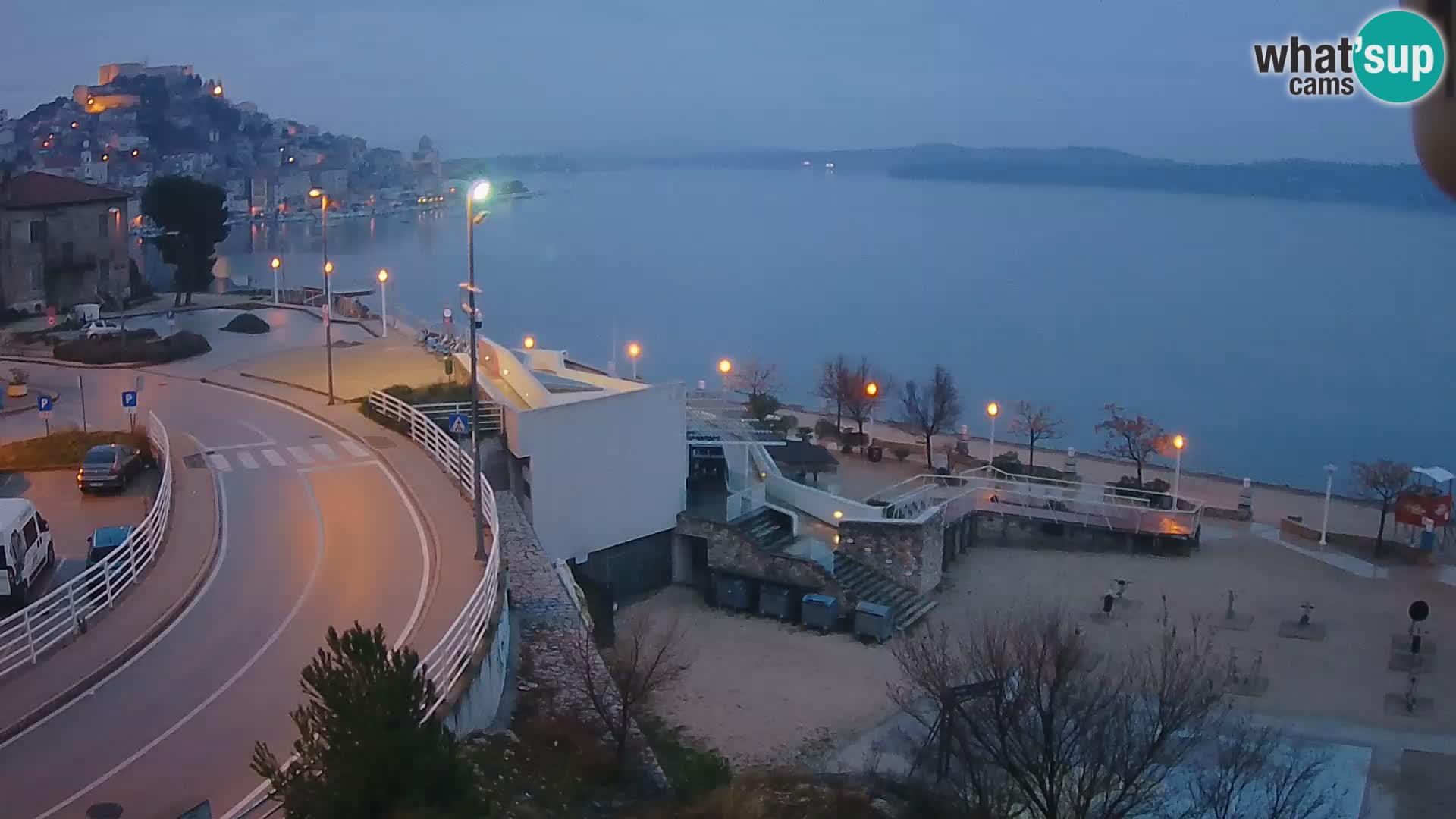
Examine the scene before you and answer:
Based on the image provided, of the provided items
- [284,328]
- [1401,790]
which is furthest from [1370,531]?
[284,328]

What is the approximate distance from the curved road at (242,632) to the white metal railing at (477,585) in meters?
0.88

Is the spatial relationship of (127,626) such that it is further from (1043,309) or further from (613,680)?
(1043,309)

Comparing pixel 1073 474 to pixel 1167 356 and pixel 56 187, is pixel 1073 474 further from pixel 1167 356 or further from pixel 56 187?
pixel 1167 356

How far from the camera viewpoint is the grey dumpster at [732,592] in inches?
850

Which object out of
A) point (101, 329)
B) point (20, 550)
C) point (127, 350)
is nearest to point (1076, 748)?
point (20, 550)

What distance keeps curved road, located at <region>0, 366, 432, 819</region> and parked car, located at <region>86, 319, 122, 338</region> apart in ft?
42.3

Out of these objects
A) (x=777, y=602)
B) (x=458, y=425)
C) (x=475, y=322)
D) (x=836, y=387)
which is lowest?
(x=777, y=602)

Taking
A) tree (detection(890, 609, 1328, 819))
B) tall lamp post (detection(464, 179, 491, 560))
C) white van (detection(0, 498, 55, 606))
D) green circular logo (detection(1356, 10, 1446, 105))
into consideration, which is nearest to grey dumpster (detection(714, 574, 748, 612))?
tall lamp post (detection(464, 179, 491, 560))

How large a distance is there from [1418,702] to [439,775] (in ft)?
49.5

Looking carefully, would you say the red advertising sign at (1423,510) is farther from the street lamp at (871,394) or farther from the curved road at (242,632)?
the curved road at (242,632)

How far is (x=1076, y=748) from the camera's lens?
11.6 metres

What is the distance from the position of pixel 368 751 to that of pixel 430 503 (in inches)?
423

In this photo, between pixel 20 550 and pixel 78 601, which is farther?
pixel 20 550

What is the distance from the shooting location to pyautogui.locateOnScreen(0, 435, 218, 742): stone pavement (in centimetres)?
1121
